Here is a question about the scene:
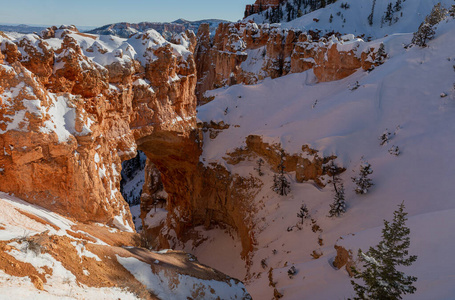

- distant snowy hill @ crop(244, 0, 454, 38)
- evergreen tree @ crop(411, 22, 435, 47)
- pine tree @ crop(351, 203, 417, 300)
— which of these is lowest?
pine tree @ crop(351, 203, 417, 300)

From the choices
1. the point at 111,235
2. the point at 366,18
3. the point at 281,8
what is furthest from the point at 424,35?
the point at 281,8

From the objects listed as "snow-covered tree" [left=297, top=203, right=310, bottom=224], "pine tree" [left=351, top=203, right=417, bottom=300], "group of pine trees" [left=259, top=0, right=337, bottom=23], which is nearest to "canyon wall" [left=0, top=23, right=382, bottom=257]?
"snow-covered tree" [left=297, top=203, right=310, bottom=224]

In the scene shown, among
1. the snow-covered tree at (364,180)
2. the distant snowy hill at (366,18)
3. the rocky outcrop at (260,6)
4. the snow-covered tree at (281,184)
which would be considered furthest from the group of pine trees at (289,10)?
the snow-covered tree at (364,180)

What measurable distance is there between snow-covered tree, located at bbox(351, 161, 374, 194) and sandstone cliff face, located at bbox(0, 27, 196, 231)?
1266 centimetres

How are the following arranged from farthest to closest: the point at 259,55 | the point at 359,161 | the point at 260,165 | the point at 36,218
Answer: the point at 259,55, the point at 260,165, the point at 359,161, the point at 36,218

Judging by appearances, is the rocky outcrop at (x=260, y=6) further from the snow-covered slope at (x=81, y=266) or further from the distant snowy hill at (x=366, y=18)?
the snow-covered slope at (x=81, y=266)

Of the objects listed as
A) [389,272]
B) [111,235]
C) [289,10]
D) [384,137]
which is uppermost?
[289,10]

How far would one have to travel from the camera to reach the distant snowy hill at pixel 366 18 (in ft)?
215

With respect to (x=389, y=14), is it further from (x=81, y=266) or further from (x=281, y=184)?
(x=81, y=266)

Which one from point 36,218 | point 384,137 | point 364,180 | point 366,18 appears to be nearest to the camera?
point 36,218

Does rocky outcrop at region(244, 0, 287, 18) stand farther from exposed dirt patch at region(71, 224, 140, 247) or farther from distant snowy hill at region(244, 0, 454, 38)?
exposed dirt patch at region(71, 224, 140, 247)

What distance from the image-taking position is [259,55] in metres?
55.6

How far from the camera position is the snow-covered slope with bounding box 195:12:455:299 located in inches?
500

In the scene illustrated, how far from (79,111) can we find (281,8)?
90435 millimetres
